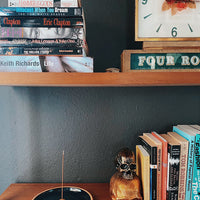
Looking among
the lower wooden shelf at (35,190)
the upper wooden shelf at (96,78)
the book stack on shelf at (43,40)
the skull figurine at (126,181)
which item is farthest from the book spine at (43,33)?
the lower wooden shelf at (35,190)

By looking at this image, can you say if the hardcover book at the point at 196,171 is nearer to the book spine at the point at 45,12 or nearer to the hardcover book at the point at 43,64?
the hardcover book at the point at 43,64

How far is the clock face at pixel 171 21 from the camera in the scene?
636 mm

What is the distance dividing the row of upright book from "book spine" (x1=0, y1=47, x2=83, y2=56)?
41 centimetres

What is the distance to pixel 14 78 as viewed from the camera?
1.80ft

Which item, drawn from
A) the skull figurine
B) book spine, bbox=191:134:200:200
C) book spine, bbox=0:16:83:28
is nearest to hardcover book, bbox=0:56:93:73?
book spine, bbox=0:16:83:28

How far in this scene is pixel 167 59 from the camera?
63 cm

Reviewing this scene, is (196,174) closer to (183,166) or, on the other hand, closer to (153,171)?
(183,166)

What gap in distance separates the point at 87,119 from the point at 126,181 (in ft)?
1.02

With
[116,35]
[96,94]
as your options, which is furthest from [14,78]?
[116,35]

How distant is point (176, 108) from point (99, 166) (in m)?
0.44

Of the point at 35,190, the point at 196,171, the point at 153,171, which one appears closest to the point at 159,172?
the point at 153,171

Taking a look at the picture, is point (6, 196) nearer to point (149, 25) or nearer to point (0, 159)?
point (0, 159)

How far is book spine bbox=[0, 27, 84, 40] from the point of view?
593mm

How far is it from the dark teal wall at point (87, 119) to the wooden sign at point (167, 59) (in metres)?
0.21
